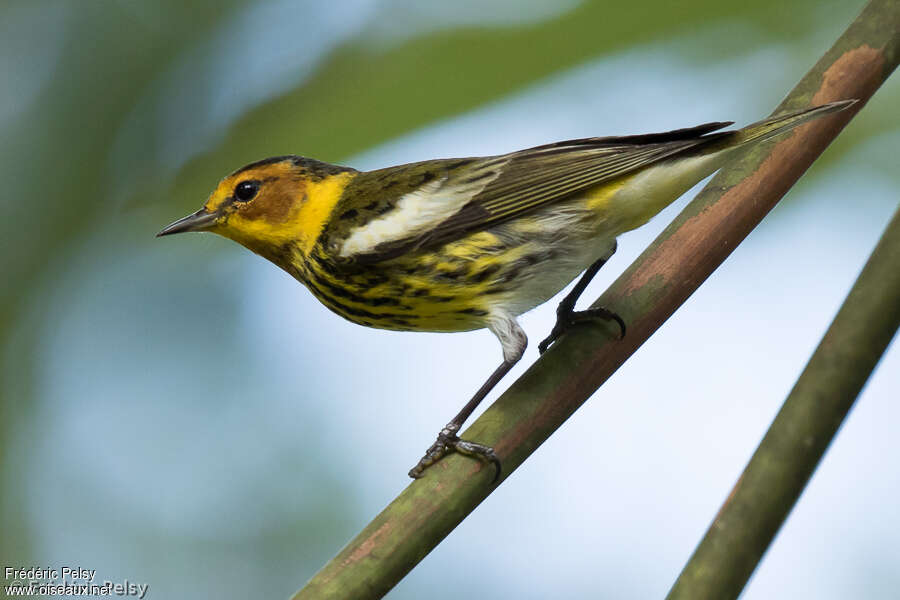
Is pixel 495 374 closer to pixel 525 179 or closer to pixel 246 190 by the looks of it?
pixel 525 179

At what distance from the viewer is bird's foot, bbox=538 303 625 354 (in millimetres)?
1487

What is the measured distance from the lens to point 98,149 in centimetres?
232

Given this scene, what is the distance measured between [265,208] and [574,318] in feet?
2.84

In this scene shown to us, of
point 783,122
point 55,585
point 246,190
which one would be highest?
point 783,122

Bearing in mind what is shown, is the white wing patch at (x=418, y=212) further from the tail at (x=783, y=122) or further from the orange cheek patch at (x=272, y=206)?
the tail at (x=783, y=122)

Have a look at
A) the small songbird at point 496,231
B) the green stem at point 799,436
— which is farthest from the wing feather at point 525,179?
the green stem at point 799,436

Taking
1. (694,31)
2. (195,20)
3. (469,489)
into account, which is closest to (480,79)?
(694,31)

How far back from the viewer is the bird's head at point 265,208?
90.3 inches

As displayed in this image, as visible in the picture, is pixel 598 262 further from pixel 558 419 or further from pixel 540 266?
pixel 558 419

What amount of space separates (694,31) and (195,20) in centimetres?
114

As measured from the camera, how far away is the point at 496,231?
204 cm

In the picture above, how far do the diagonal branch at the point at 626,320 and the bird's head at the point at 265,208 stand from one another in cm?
94

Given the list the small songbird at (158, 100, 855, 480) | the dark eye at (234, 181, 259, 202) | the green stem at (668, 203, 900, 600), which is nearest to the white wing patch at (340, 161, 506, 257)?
the small songbird at (158, 100, 855, 480)

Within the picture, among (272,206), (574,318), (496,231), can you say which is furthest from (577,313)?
(272,206)
